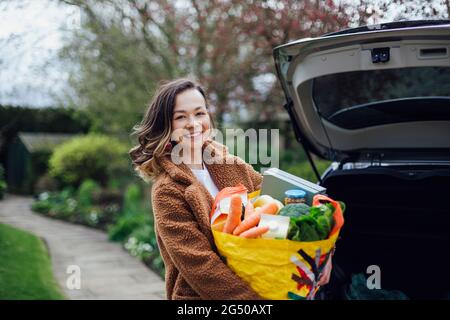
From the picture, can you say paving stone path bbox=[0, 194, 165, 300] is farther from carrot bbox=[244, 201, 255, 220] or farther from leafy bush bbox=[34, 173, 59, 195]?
carrot bbox=[244, 201, 255, 220]

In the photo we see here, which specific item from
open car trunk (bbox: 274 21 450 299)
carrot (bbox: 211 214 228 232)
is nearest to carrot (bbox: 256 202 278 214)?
carrot (bbox: 211 214 228 232)

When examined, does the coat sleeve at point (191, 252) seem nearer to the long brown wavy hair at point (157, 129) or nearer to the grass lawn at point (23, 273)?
the long brown wavy hair at point (157, 129)

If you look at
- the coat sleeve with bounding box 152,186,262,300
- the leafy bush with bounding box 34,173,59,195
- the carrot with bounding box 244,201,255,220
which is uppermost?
the carrot with bounding box 244,201,255,220

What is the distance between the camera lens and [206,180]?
197 centimetres

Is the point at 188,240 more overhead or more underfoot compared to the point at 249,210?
more underfoot

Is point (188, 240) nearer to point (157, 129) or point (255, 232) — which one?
point (255, 232)

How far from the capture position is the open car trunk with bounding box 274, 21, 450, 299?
8.10ft

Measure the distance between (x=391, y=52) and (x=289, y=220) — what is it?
101 centimetres

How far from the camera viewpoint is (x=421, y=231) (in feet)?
8.50

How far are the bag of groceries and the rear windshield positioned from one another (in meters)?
1.21

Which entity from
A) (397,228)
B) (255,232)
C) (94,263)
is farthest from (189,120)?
(94,263)

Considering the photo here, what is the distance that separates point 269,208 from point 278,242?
175 mm

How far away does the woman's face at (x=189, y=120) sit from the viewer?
1.83 meters

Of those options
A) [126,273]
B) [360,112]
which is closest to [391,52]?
[360,112]
